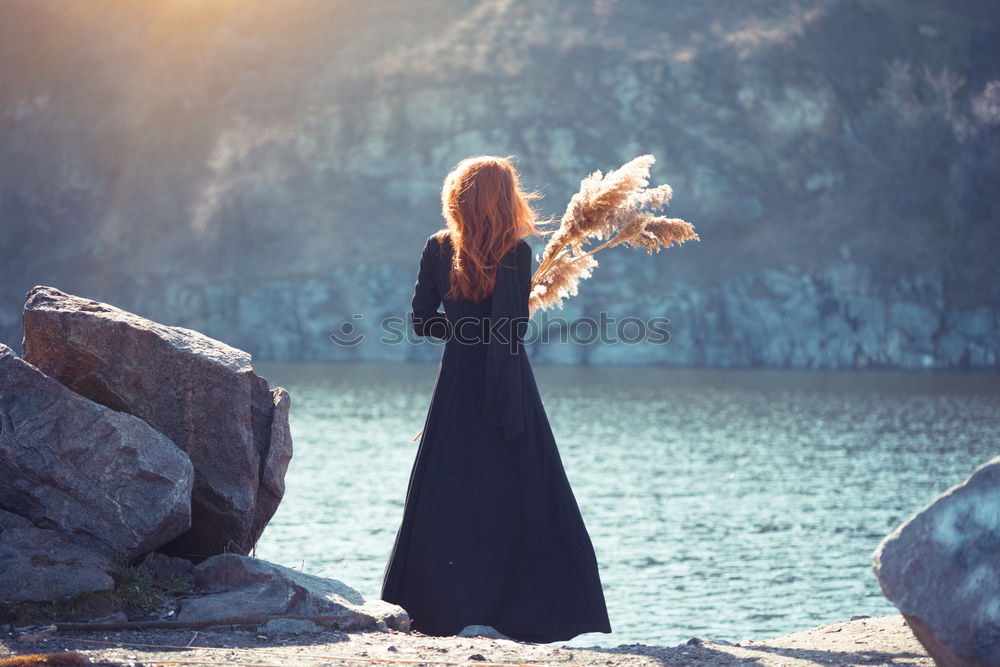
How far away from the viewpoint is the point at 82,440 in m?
5.82

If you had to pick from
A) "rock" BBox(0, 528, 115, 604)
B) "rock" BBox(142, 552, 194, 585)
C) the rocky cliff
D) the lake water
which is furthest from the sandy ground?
the rocky cliff

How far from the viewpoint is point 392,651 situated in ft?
16.4

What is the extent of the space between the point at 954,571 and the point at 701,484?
18.8 m

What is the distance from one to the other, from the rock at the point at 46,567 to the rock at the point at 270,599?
0.46 m

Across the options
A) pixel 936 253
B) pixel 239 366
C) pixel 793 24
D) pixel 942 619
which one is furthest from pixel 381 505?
pixel 793 24

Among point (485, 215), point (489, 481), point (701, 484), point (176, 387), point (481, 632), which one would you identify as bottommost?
point (701, 484)

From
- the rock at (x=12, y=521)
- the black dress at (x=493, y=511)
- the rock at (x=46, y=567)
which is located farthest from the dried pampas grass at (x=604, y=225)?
the rock at (x=12, y=521)

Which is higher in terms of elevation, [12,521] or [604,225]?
[604,225]

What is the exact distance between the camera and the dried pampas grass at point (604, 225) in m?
6.39

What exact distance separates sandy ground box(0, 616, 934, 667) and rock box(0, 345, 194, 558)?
29.1 inches

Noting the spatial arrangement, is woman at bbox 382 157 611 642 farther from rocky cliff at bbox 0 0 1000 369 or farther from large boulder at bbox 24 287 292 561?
rocky cliff at bbox 0 0 1000 369

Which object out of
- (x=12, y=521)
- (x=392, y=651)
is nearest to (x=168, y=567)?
(x=12, y=521)

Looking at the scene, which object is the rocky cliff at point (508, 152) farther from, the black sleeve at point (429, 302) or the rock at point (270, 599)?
the rock at point (270, 599)

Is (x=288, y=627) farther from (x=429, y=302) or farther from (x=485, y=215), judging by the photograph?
(x=485, y=215)
